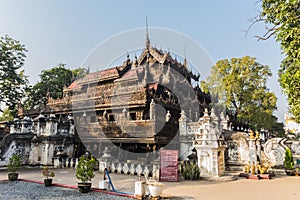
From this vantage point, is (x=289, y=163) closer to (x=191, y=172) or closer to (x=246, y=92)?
(x=191, y=172)

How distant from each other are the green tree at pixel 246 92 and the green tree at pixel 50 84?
907 inches

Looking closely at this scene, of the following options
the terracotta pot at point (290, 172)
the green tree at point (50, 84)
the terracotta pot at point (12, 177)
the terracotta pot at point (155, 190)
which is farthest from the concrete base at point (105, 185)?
the green tree at point (50, 84)

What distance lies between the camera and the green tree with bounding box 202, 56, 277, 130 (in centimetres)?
2402

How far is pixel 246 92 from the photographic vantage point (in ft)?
80.9

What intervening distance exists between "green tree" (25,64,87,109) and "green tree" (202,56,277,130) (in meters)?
23.0

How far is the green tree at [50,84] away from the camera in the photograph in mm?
32750

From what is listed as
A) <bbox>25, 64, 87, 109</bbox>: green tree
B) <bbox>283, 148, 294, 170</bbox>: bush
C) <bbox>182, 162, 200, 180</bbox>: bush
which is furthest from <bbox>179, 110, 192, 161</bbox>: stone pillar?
<bbox>25, 64, 87, 109</bbox>: green tree

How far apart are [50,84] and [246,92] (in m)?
28.7

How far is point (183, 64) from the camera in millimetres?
29250

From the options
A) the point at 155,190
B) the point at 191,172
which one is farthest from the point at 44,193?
the point at 191,172

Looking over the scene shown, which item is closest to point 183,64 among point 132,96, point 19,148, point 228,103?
point 228,103

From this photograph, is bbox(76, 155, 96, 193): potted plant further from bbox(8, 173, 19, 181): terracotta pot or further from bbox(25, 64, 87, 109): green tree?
bbox(25, 64, 87, 109): green tree

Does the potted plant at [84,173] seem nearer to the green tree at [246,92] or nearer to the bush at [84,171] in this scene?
the bush at [84,171]

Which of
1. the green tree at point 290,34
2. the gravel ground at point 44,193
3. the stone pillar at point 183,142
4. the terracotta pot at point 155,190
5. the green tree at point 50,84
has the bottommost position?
the gravel ground at point 44,193
